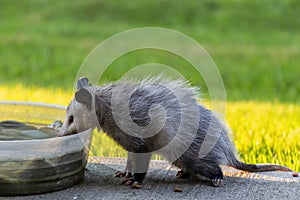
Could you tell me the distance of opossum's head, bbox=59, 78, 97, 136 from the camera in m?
3.47

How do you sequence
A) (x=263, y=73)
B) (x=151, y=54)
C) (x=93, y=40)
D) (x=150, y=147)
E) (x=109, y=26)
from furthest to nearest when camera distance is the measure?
(x=109, y=26) → (x=93, y=40) → (x=151, y=54) → (x=263, y=73) → (x=150, y=147)

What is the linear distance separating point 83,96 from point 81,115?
109 millimetres

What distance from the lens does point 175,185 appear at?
359cm

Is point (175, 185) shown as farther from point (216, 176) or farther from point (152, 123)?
point (152, 123)

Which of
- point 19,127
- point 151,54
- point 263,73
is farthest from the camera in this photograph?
point 151,54

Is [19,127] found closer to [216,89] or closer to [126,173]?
[126,173]

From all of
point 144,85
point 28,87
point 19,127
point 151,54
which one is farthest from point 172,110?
point 151,54

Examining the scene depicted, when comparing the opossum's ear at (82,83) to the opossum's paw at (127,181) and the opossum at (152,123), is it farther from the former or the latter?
the opossum's paw at (127,181)

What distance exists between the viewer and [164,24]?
13148 millimetres

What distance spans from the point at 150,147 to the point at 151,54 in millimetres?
6983

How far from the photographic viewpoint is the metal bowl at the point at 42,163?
3209mm

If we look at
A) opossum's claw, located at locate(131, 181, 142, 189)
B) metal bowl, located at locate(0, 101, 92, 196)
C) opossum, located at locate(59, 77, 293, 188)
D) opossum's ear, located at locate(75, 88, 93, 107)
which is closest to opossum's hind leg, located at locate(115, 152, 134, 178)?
opossum, located at locate(59, 77, 293, 188)

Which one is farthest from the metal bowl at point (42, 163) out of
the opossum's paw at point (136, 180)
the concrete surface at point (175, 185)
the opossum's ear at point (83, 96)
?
the opossum's paw at point (136, 180)

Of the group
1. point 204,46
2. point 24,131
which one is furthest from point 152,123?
point 204,46
